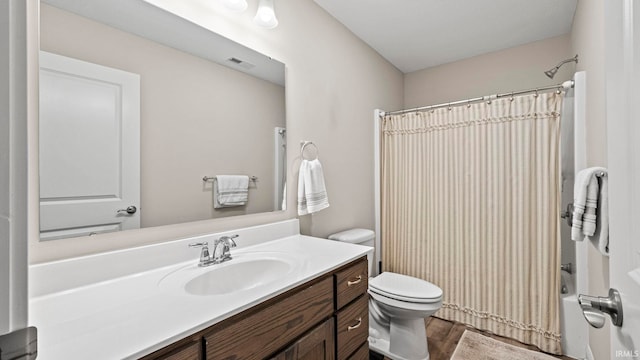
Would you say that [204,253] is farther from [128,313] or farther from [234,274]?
[128,313]

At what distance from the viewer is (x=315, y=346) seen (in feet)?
3.52

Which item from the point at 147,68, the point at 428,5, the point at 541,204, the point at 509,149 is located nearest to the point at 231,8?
the point at 147,68

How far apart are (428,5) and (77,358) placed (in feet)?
8.11

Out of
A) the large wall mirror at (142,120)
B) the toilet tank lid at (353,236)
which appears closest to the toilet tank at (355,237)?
the toilet tank lid at (353,236)

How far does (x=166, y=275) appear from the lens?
1.06 metres

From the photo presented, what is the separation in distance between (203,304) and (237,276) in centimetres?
43

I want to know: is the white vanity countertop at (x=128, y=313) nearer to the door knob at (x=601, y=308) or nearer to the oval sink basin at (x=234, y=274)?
the oval sink basin at (x=234, y=274)

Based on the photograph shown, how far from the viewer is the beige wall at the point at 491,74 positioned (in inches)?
95.3

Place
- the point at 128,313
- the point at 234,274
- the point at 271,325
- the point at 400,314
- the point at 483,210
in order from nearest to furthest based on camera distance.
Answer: the point at 128,313 < the point at 271,325 < the point at 234,274 < the point at 400,314 < the point at 483,210

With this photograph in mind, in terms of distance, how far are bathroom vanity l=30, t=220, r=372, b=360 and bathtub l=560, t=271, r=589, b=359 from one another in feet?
4.77

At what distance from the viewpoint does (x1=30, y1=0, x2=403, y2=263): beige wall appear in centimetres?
124

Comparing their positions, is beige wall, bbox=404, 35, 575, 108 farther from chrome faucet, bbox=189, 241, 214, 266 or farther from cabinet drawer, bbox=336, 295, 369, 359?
chrome faucet, bbox=189, 241, 214, 266

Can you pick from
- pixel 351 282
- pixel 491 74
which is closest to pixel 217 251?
pixel 351 282

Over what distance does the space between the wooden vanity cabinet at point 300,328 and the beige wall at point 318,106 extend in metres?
0.58
